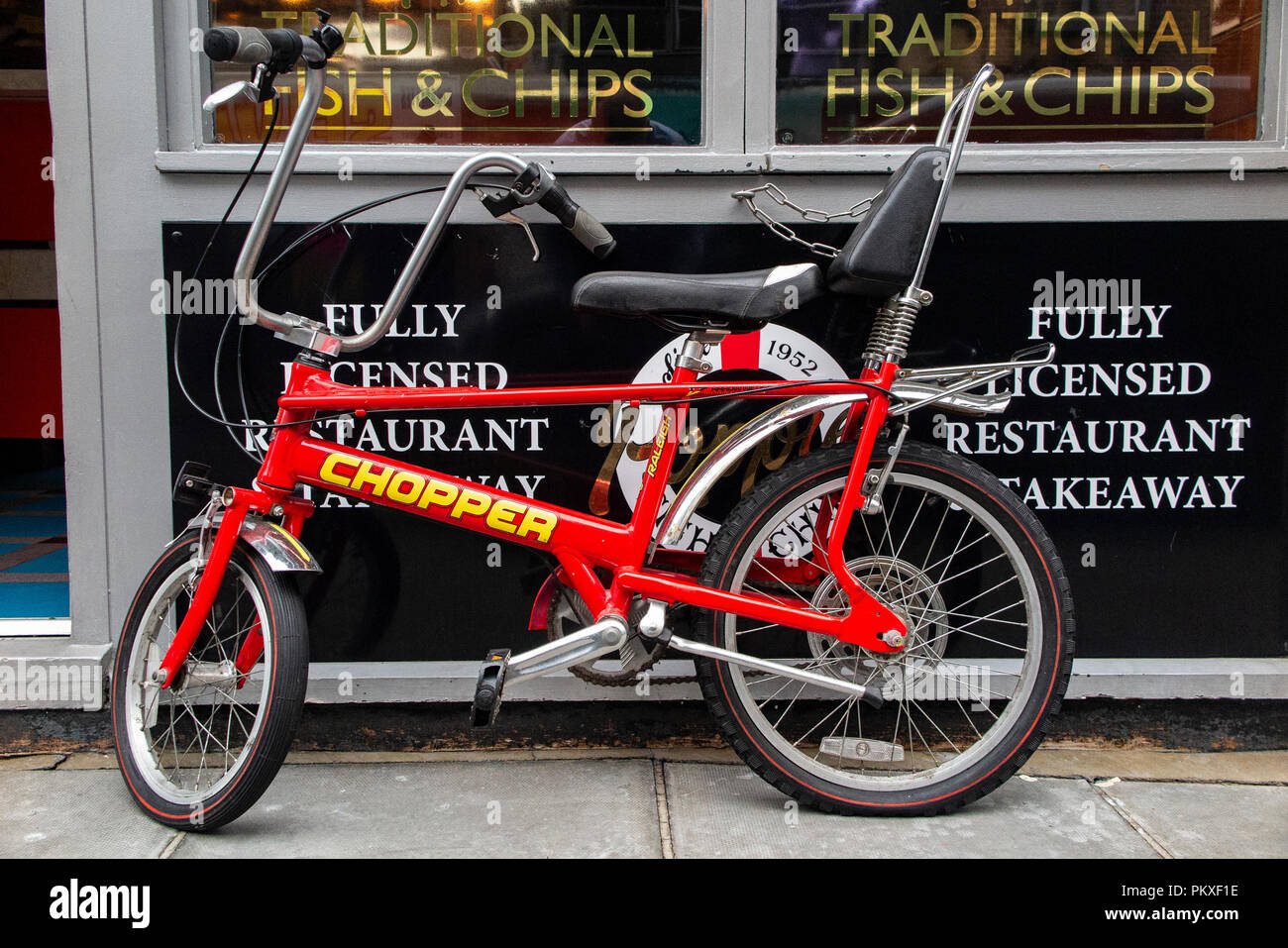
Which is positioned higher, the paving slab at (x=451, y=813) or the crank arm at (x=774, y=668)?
the crank arm at (x=774, y=668)

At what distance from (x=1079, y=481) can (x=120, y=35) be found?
3180 millimetres

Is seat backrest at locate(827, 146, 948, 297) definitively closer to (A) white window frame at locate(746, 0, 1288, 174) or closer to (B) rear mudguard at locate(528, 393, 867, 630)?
(B) rear mudguard at locate(528, 393, 867, 630)

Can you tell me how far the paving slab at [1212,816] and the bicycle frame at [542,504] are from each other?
85 cm

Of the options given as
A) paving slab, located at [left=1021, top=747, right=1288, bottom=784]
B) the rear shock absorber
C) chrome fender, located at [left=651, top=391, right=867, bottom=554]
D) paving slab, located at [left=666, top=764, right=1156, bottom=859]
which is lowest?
paving slab, located at [left=1021, top=747, right=1288, bottom=784]

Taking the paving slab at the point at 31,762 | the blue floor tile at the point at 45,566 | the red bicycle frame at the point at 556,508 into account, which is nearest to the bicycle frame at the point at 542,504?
the red bicycle frame at the point at 556,508

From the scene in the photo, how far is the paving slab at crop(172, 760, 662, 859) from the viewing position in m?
2.45

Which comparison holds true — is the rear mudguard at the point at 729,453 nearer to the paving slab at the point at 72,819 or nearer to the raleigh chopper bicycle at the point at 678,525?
the raleigh chopper bicycle at the point at 678,525

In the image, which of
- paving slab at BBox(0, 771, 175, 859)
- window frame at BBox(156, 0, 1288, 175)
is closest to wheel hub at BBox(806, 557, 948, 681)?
window frame at BBox(156, 0, 1288, 175)

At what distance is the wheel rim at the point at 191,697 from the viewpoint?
2.55m

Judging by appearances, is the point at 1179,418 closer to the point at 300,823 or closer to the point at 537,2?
the point at 537,2

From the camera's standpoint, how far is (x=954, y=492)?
2.57 metres

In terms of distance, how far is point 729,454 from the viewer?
2.55 metres

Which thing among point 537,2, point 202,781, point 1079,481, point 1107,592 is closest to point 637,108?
point 537,2

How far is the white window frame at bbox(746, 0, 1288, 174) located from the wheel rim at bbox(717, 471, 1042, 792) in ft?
3.31
